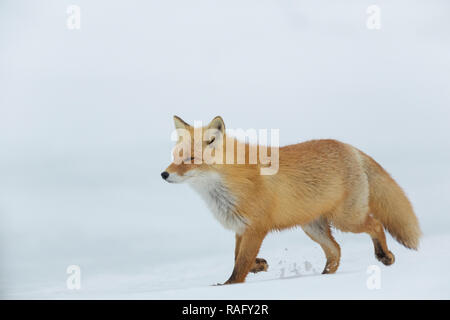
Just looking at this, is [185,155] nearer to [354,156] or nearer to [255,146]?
[255,146]

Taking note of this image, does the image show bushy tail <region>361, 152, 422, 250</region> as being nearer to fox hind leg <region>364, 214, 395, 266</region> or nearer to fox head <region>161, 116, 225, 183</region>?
fox hind leg <region>364, 214, 395, 266</region>

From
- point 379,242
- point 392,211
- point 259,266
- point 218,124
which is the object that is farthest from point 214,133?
point 392,211

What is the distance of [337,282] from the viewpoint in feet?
12.0

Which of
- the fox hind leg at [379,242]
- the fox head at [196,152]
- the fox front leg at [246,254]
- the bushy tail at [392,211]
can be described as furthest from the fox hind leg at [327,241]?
the fox head at [196,152]

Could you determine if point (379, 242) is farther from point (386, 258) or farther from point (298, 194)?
point (298, 194)

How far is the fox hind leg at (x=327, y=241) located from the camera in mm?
4523

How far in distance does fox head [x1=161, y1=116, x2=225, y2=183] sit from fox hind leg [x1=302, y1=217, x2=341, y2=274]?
47.8 inches

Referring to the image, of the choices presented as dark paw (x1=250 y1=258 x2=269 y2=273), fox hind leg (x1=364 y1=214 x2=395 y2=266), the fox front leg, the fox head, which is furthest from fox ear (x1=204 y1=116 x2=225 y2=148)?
fox hind leg (x1=364 y1=214 x2=395 y2=266)

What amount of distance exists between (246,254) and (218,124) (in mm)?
1004

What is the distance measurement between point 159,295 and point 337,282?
127 cm

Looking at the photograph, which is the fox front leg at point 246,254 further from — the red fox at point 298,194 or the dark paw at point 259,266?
the dark paw at point 259,266

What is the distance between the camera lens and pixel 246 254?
3.84 meters

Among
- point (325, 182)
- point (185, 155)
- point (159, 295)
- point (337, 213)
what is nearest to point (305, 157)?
point (325, 182)

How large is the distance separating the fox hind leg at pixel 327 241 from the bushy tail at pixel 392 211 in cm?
45
